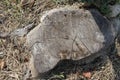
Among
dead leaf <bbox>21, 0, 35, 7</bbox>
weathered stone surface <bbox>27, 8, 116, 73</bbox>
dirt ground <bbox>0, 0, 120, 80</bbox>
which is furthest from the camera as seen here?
dead leaf <bbox>21, 0, 35, 7</bbox>

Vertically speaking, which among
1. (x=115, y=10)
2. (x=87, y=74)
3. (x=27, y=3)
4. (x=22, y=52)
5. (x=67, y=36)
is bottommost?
(x=87, y=74)

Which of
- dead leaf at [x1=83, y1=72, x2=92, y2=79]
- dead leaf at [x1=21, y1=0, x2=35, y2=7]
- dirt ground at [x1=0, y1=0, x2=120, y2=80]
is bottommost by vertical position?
dead leaf at [x1=83, y1=72, x2=92, y2=79]

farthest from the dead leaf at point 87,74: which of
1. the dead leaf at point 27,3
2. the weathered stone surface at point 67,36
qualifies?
the dead leaf at point 27,3

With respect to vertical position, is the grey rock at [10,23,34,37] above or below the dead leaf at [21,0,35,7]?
below

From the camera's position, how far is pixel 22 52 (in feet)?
7.36

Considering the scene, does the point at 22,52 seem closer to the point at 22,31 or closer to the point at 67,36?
the point at 22,31

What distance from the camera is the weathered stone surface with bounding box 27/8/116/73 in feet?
6.73

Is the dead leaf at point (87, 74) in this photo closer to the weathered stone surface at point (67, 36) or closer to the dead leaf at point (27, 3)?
the weathered stone surface at point (67, 36)

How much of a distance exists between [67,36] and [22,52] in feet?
1.41

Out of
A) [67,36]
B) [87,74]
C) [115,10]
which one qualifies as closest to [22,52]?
[67,36]

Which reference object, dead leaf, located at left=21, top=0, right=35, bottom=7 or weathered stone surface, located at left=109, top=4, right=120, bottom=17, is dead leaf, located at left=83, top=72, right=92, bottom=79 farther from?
dead leaf, located at left=21, top=0, right=35, bottom=7

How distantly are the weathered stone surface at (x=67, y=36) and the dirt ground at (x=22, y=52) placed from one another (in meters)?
0.18

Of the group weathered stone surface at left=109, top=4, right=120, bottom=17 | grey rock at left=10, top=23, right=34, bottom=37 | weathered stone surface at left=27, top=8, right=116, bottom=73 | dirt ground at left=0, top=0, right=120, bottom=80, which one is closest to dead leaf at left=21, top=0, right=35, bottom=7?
dirt ground at left=0, top=0, right=120, bottom=80

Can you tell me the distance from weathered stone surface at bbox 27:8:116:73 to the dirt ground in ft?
0.58
